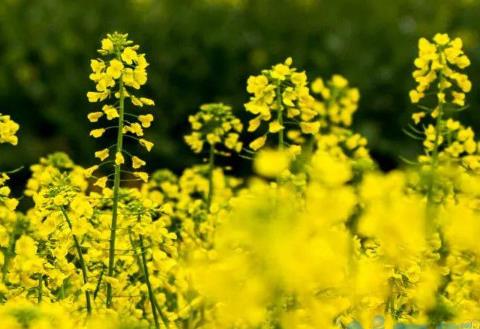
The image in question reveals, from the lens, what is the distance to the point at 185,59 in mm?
9016

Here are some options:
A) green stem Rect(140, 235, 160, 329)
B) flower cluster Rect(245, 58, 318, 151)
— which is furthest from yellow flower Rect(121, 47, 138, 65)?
green stem Rect(140, 235, 160, 329)

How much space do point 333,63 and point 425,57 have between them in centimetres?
465

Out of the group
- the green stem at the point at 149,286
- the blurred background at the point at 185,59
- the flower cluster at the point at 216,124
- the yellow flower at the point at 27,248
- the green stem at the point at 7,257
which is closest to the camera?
the yellow flower at the point at 27,248

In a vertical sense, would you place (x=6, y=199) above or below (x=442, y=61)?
below

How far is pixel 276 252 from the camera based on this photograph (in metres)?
2.33

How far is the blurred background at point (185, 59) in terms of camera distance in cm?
890

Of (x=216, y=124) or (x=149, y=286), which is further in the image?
(x=216, y=124)

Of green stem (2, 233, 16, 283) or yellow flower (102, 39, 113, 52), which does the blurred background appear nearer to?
green stem (2, 233, 16, 283)

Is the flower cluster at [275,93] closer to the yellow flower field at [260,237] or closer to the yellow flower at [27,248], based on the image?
the yellow flower field at [260,237]

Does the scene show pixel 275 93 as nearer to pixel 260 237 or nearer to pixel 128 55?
pixel 128 55

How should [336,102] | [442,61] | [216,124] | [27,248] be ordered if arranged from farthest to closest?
[336,102] → [216,124] → [442,61] → [27,248]

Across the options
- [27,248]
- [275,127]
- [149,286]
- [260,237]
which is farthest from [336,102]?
[260,237]

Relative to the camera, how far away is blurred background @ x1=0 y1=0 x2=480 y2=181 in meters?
8.90

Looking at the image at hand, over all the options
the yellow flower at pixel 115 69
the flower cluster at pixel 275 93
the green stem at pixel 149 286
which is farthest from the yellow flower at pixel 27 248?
the flower cluster at pixel 275 93
